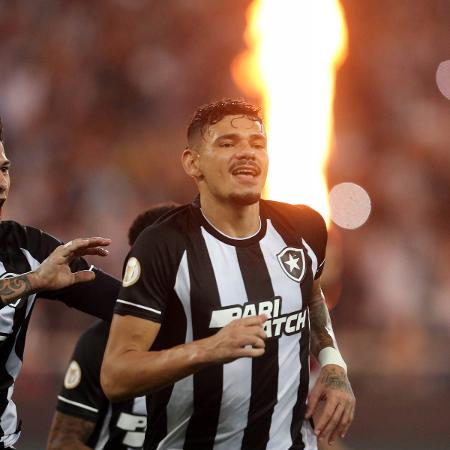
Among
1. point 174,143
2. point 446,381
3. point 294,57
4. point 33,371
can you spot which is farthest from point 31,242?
point 294,57

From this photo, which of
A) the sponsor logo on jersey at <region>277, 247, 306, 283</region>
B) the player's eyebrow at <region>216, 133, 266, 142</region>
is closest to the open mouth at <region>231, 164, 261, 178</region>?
the player's eyebrow at <region>216, 133, 266, 142</region>

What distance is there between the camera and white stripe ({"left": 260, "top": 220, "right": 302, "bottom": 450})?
3.16m

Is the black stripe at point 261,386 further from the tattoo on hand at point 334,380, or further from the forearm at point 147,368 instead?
the forearm at point 147,368

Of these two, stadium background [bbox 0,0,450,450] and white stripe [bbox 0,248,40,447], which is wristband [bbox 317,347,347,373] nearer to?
white stripe [bbox 0,248,40,447]

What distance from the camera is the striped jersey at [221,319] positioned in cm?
302

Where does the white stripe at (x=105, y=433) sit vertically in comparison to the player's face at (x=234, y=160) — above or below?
below

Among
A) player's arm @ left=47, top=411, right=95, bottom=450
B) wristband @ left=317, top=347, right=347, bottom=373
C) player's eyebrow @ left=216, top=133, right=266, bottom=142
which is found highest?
player's eyebrow @ left=216, top=133, right=266, bottom=142

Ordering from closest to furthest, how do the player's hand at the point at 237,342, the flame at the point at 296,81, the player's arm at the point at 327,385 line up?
the player's hand at the point at 237,342, the player's arm at the point at 327,385, the flame at the point at 296,81

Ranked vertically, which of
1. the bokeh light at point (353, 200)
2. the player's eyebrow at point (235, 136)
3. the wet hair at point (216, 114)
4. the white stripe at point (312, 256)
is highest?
the bokeh light at point (353, 200)

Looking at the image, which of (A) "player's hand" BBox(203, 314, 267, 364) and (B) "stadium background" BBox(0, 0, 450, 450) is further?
(B) "stadium background" BBox(0, 0, 450, 450)

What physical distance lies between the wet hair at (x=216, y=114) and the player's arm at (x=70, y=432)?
1.25 meters

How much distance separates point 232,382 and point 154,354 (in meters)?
0.40

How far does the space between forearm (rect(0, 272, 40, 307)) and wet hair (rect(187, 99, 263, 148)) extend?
71 centimetres

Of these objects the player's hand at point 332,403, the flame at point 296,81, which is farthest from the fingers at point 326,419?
the flame at point 296,81
